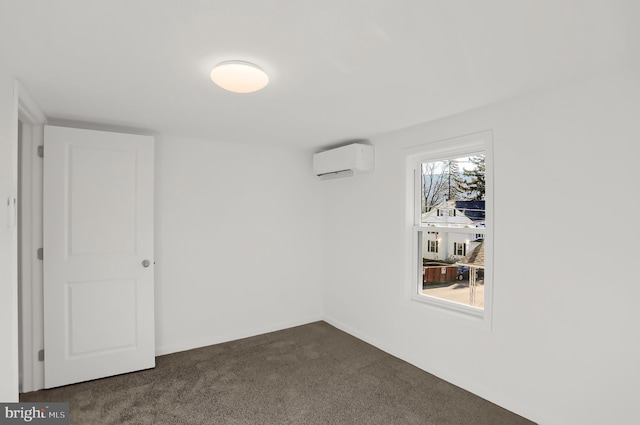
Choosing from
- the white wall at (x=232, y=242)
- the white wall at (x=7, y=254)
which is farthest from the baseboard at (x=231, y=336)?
the white wall at (x=7, y=254)

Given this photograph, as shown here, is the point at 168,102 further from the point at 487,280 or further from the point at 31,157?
the point at 487,280

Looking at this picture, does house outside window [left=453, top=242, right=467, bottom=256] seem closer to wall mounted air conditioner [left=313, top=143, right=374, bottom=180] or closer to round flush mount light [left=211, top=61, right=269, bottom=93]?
wall mounted air conditioner [left=313, top=143, right=374, bottom=180]

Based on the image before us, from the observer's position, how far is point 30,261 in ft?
9.45

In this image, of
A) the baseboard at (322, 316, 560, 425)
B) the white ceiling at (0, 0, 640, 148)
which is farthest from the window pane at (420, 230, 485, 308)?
the white ceiling at (0, 0, 640, 148)

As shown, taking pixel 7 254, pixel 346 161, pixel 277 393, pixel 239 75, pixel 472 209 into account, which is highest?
pixel 239 75

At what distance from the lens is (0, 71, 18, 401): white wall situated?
1924mm

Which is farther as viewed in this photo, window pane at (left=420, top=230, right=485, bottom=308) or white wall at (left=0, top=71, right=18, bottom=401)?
window pane at (left=420, top=230, right=485, bottom=308)

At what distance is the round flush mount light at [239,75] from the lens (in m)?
1.92

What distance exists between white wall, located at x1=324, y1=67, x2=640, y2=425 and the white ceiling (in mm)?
258

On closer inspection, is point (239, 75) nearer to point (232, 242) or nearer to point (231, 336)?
point (232, 242)

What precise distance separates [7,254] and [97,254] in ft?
3.67

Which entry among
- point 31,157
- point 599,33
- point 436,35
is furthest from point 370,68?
point 31,157

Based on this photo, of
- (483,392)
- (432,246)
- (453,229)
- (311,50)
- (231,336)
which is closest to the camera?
(311,50)

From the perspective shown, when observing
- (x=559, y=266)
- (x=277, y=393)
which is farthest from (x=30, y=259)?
(x=559, y=266)
